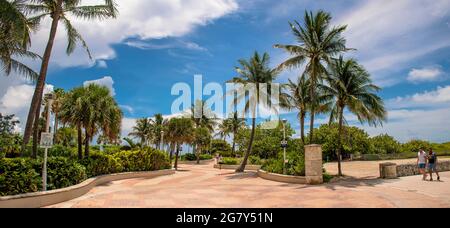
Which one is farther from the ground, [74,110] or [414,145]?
[74,110]

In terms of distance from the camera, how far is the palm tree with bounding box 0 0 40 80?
13906 mm

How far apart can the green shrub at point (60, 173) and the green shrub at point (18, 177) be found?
0.67m

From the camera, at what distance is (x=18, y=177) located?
10867 mm

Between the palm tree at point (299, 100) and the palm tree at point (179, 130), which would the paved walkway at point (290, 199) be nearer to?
the palm tree at point (299, 100)

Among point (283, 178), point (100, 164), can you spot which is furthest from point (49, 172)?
point (283, 178)

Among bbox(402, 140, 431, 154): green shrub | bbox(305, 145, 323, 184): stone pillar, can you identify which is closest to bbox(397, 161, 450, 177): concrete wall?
bbox(305, 145, 323, 184): stone pillar

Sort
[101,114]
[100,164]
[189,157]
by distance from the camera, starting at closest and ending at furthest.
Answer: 1. [101,114]
2. [100,164]
3. [189,157]

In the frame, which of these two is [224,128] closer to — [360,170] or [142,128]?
[142,128]

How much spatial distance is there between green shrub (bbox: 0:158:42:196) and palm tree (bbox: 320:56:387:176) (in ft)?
58.2

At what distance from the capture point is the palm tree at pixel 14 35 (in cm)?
1391

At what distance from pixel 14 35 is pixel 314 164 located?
15.7 m

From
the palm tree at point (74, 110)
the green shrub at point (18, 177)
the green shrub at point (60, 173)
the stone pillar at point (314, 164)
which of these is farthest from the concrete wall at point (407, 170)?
the palm tree at point (74, 110)

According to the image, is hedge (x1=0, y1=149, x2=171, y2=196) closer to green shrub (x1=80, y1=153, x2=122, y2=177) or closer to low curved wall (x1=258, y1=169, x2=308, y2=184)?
green shrub (x1=80, y1=153, x2=122, y2=177)
